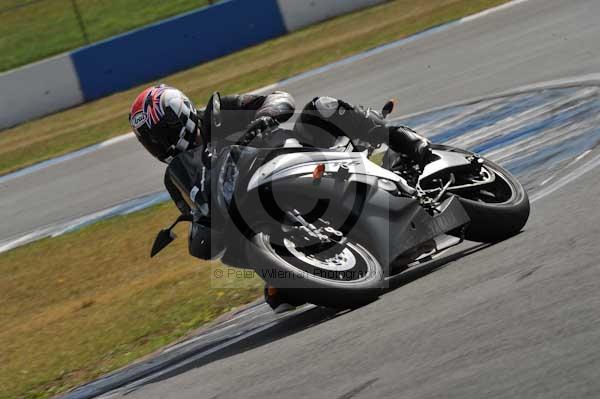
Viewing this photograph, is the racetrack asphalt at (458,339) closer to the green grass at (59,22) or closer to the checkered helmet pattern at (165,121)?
the checkered helmet pattern at (165,121)

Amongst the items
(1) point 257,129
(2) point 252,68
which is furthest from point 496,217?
(2) point 252,68

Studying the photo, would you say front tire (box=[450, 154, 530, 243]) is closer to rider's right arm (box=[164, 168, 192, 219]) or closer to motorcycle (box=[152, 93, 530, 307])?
motorcycle (box=[152, 93, 530, 307])

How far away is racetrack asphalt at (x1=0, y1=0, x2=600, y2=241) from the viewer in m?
12.0

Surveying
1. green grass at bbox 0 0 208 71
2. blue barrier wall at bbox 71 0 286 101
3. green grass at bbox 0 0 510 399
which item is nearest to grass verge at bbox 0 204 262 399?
green grass at bbox 0 0 510 399

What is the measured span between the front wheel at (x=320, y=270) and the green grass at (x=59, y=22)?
16853mm

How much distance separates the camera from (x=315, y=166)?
216 inches

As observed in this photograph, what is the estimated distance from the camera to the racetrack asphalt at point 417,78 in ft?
39.4

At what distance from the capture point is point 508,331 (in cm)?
384

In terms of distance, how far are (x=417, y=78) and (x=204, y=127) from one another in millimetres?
8192

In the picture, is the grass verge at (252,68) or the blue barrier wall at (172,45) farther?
the blue barrier wall at (172,45)

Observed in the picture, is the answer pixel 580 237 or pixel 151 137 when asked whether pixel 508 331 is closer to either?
pixel 580 237

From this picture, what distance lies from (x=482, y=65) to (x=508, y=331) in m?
9.64

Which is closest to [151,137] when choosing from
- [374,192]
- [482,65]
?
[374,192]

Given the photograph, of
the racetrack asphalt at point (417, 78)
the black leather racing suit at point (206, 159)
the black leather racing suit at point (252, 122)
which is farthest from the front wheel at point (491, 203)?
the racetrack asphalt at point (417, 78)
